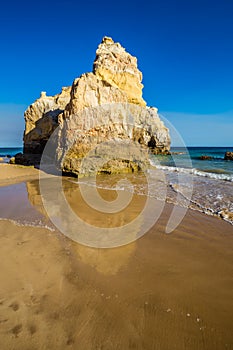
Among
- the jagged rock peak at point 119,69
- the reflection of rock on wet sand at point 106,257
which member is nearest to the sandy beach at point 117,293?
the reflection of rock on wet sand at point 106,257

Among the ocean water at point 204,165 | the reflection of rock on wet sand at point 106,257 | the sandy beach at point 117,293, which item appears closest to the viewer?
the sandy beach at point 117,293

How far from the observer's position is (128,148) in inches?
504

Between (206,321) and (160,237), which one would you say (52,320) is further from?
(160,237)

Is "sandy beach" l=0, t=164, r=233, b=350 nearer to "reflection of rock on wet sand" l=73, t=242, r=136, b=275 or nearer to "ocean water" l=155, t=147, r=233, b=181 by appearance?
"reflection of rock on wet sand" l=73, t=242, r=136, b=275

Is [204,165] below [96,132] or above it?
below

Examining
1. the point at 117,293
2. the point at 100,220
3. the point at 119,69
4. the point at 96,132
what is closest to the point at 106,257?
the point at 117,293

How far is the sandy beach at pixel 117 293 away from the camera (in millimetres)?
1739

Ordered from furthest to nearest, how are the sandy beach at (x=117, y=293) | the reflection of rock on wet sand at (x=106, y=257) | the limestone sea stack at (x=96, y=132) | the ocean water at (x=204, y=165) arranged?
the ocean water at (x=204, y=165) → the limestone sea stack at (x=96, y=132) → the reflection of rock on wet sand at (x=106, y=257) → the sandy beach at (x=117, y=293)

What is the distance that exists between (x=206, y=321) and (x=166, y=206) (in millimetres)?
3896

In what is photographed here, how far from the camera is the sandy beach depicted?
1.74 m

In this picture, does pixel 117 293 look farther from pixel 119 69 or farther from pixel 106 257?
pixel 119 69

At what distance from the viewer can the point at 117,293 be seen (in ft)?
7.44

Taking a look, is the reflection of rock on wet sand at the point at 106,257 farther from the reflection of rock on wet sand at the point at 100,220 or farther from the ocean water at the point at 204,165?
the ocean water at the point at 204,165

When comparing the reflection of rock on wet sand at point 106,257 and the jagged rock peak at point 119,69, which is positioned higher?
the jagged rock peak at point 119,69
